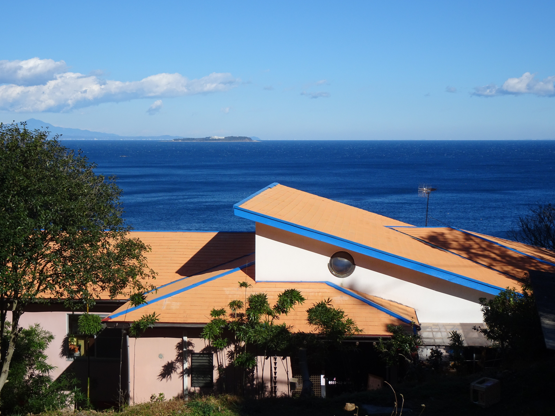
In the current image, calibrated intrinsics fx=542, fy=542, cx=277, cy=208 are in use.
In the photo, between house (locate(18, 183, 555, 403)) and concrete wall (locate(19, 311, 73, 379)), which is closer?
house (locate(18, 183, 555, 403))

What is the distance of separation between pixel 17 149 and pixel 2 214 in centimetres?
198

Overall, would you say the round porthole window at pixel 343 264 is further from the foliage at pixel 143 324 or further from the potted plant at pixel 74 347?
the potted plant at pixel 74 347

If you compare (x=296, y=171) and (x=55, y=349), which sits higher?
(x=296, y=171)

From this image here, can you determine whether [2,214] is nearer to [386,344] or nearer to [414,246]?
[386,344]

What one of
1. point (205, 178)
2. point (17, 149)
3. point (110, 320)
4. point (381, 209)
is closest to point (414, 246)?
point (110, 320)

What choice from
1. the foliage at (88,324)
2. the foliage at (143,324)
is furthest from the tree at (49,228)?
the foliage at (143,324)

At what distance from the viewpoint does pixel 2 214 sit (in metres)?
9.27

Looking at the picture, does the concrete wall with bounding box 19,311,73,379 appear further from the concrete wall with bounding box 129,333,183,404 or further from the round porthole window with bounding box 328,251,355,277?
the round porthole window with bounding box 328,251,355,277

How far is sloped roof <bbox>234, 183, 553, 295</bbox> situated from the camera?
13.1 metres

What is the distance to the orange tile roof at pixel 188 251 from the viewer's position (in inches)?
640

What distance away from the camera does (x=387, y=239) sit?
49.6ft

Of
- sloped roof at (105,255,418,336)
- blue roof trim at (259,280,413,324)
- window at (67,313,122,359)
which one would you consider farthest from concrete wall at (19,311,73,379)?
→ blue roof trim at (259,280,413,324)

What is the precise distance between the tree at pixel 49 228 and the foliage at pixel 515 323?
744cm

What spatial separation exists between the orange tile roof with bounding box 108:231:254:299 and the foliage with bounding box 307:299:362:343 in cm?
545
